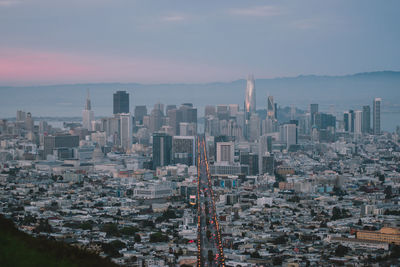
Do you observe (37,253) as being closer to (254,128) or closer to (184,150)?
(184,150)

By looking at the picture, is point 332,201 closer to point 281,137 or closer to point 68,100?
point 281,137

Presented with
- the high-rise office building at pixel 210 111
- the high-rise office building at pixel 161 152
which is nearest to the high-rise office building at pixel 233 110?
the high-rise office building at pixel 210 111

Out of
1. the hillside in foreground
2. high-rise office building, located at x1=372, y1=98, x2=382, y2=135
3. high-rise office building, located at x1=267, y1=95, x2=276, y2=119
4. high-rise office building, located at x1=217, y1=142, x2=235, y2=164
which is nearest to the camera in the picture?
the hillside in foreground

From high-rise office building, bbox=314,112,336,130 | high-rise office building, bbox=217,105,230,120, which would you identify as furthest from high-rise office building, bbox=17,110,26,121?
high-rise office building, bbox=314,112,336,130

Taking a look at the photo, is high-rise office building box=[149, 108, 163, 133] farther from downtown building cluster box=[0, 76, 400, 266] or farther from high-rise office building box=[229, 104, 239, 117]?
high-rise office building box=[229, 104, 239, 117]

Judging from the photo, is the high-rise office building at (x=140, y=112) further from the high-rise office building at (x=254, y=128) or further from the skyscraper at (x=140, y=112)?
the high-rise office building at (x=254, y=128)

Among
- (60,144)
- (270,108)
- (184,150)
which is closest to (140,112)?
(270,108)
